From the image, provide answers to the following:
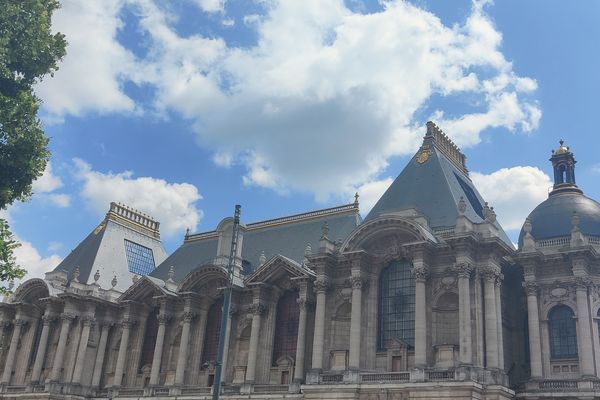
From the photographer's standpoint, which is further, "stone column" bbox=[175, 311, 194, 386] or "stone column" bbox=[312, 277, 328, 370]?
"stone column" bbox=[175, 311, 194, 386]

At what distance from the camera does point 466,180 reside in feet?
156

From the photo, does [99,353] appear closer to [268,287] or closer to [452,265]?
[268,287]

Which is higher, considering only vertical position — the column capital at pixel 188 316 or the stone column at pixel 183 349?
the column capital at pixel 188 316

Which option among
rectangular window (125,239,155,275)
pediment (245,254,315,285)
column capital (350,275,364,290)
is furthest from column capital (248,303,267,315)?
rectangular window (125,239,155,275)

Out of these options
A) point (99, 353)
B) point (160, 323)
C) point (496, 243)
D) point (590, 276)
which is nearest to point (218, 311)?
point (160, 323)

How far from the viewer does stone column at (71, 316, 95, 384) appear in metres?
50.0

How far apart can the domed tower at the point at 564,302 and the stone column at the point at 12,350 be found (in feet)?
127

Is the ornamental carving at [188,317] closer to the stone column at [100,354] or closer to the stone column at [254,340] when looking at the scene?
the stone column at [254,340]

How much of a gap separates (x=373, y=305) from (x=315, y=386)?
560 cm

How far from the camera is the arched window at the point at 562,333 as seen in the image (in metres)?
36.2

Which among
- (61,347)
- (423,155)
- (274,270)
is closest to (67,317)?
(61,347)

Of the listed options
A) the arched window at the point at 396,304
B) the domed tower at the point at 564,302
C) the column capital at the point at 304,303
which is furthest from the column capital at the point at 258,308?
the domed tower at the point at 564,302

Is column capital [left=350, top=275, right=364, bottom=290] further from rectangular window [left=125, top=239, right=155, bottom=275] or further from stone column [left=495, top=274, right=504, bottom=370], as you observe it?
rectangular window [left=125, top=239, right=155, bottom=275]

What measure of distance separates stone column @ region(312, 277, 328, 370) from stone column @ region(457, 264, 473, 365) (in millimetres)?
8115
